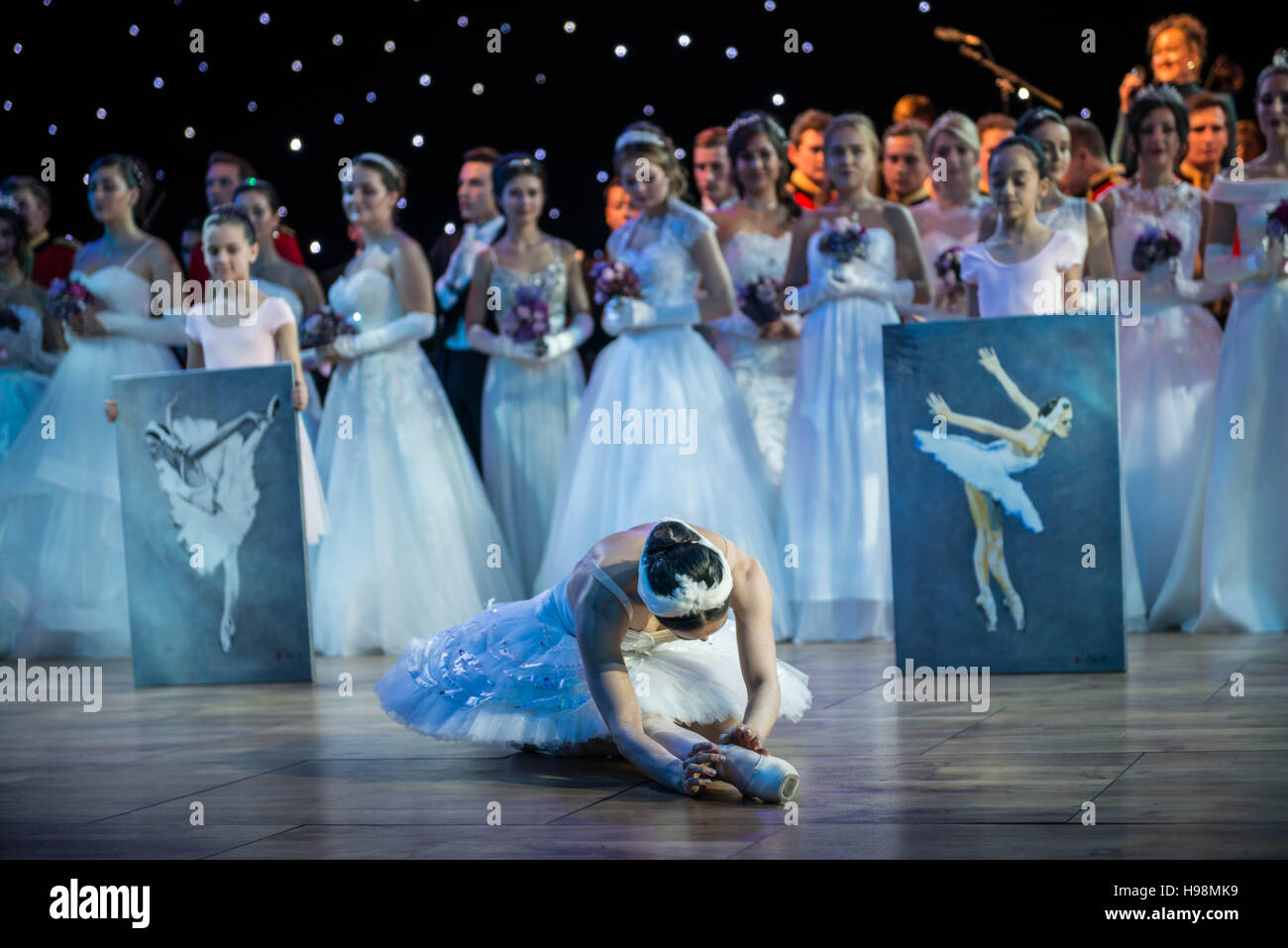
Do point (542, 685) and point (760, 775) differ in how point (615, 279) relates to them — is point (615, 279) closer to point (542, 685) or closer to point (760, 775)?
point (542, 685)

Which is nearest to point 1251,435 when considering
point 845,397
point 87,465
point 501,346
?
point 845,397

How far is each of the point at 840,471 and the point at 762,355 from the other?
0.73 m

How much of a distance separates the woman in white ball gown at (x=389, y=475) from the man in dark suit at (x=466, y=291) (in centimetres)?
55

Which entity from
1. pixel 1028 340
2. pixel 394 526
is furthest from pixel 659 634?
pixel 394 526

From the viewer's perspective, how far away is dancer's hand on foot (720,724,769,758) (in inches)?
128

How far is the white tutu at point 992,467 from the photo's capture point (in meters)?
4.85

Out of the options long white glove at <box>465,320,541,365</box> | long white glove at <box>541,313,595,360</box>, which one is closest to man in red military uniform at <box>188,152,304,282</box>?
long white glove at <box>465,320,541,365</box>

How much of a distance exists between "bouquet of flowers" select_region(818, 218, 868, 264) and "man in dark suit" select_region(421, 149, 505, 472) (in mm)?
1616

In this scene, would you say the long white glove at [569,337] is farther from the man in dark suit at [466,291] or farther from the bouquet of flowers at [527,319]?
the man in dark suit at [466,291]

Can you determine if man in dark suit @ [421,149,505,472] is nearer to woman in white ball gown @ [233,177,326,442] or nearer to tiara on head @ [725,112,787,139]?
woman in white ball gown @ [233,177,326,442]

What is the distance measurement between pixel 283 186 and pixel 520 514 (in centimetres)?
238

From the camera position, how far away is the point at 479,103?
8219 millimetres

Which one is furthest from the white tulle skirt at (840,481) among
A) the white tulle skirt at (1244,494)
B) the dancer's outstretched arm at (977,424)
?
the dancer's outstretched arm at (977,424)
